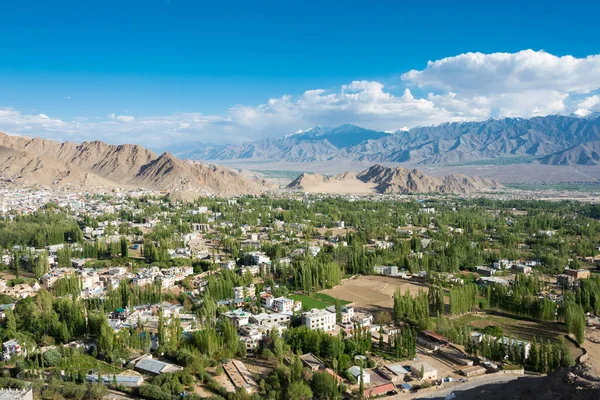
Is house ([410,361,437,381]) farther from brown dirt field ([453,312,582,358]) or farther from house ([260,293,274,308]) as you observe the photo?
house ([260,293,274,308])

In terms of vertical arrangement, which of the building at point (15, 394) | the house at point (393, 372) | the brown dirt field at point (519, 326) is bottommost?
the brown dirt field at point (519, 326)

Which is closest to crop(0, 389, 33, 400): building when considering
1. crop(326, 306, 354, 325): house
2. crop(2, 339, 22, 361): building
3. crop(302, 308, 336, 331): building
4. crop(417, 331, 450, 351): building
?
crop(2, 339, 22, 361): building

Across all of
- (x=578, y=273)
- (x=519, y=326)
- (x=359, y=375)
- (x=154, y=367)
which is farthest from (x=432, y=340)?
(x=578, y=273)

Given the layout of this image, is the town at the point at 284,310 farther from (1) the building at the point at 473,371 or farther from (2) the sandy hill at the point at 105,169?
(2) the sandy hill at the point at 105,169

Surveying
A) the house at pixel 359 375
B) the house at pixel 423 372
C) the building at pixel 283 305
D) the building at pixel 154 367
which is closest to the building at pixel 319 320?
the building at pixel 283 305

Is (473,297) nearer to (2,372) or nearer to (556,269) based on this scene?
(556,269)
